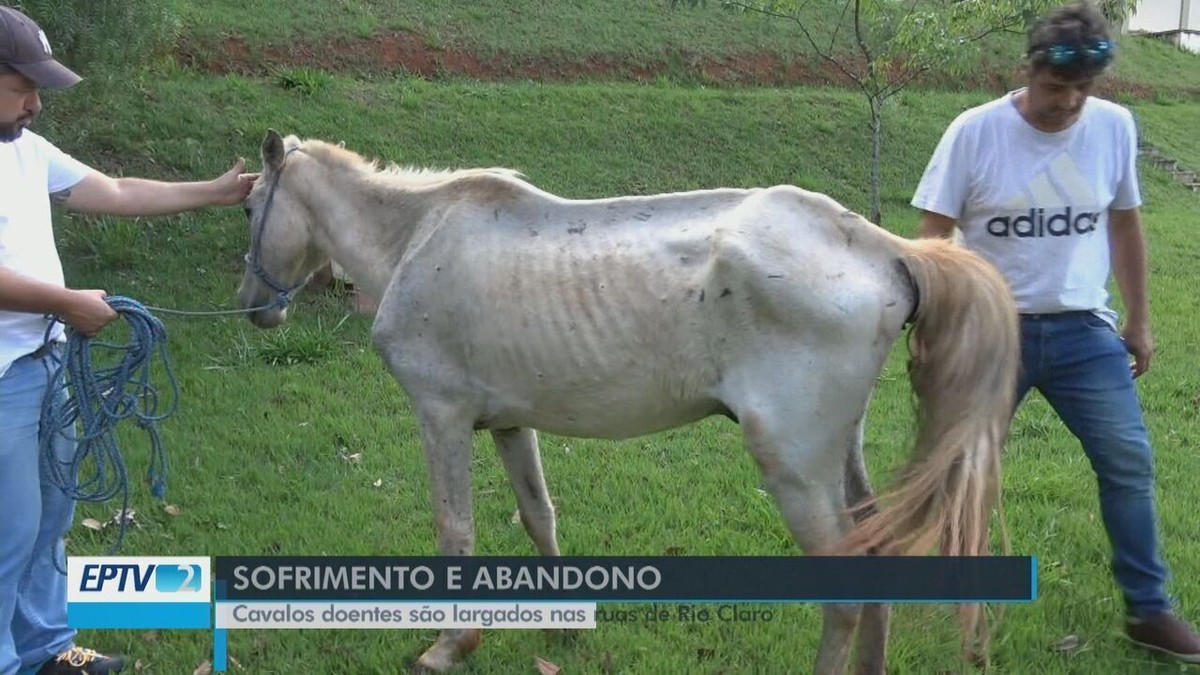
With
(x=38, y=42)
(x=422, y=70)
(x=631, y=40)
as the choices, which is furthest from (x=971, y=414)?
(x=631, y=40)

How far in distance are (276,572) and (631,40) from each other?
1485 centimetres

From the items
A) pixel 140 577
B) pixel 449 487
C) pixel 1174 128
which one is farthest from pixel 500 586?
pixel 1174 128

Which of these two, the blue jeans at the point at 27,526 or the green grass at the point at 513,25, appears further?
the green grass at the point at 513,25

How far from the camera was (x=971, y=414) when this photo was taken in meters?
2.75

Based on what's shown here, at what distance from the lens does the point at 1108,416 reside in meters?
3.15

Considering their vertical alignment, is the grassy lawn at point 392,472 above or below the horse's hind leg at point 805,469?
below

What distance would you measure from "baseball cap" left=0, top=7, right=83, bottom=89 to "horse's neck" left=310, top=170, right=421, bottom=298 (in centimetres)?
96

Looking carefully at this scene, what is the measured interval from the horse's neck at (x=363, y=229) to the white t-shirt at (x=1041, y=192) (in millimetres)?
1772

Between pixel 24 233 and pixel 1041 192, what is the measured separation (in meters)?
3.02

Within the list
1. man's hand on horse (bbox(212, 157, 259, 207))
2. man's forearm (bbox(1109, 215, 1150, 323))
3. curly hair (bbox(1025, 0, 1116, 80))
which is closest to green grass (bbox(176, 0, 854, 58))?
man's hand on horse (bbox(212, 157, 259, 207))

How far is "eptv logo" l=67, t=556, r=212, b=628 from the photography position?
3328mm

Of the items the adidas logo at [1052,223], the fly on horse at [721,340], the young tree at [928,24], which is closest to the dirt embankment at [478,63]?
the young tree at [928,24]

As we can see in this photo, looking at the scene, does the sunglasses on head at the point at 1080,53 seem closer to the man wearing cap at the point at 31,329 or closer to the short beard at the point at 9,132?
the man wearing cap at the point at 31,329

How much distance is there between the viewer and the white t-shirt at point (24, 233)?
2633mm
